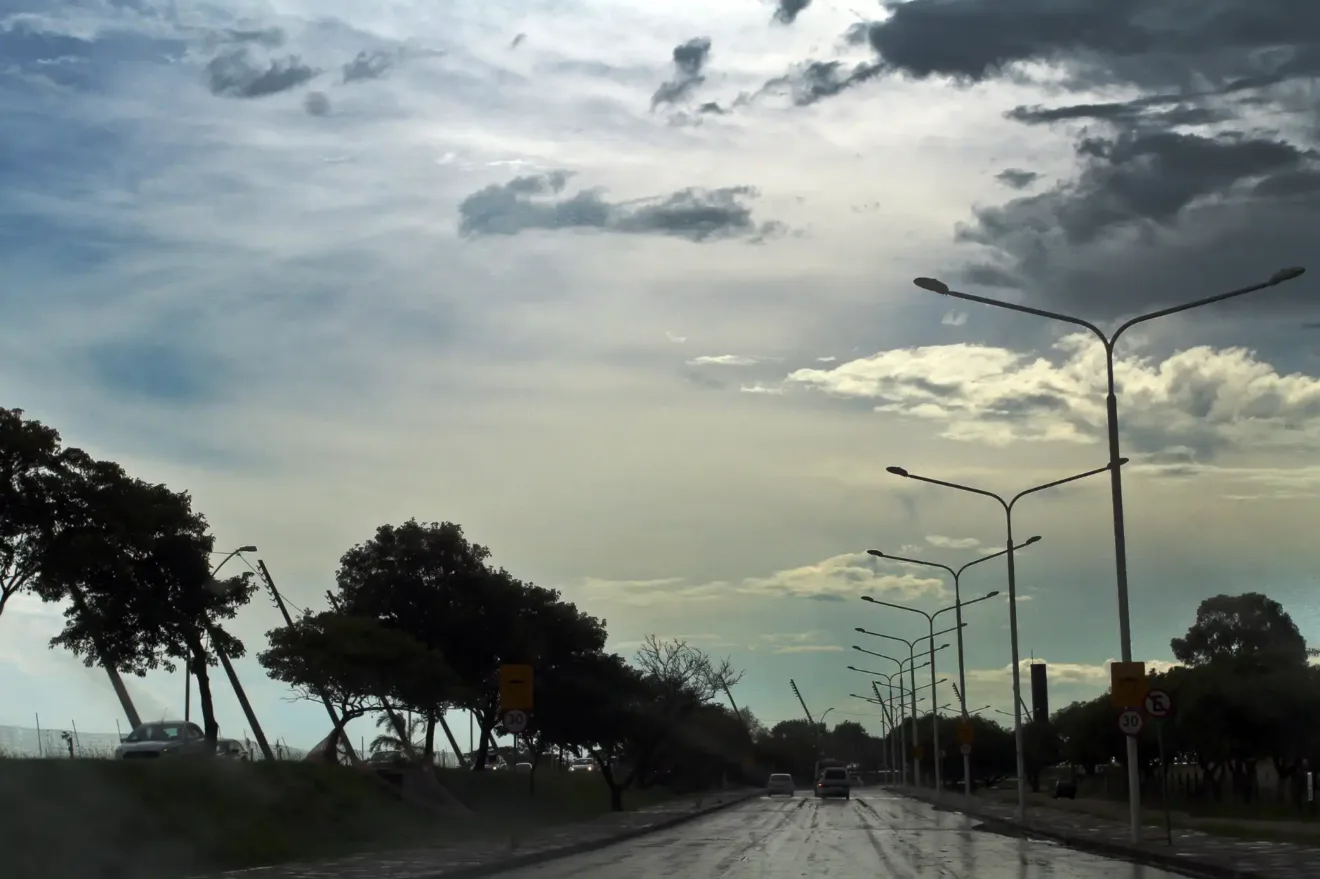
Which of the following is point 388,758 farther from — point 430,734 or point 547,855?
point 547,855

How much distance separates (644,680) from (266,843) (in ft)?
130

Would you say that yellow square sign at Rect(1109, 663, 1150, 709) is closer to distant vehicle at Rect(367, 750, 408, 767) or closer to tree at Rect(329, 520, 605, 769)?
distant vehicle at Rect(367, 750, 408, 767)

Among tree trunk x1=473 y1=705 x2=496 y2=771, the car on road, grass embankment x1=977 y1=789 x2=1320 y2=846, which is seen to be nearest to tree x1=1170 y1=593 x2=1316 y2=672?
the car on road

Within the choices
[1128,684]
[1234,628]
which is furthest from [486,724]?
[1234,628]

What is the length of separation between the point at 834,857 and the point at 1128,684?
24.9ft

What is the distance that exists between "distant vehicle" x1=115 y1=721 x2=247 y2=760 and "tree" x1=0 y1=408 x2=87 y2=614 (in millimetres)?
5606

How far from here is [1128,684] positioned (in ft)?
108

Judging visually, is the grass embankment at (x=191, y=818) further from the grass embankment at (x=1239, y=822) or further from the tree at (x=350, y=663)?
the grass embankment at (x=1239, y=822)

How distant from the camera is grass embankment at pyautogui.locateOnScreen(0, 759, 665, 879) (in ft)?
88.0

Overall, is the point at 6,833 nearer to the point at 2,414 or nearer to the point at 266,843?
the point at 266,843

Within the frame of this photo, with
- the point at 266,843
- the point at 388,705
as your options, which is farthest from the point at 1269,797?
the point at 266,843

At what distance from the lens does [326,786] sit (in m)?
41.4

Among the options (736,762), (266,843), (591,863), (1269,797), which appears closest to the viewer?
(591,863)

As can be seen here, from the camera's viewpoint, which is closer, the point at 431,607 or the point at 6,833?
the point at 6,833
